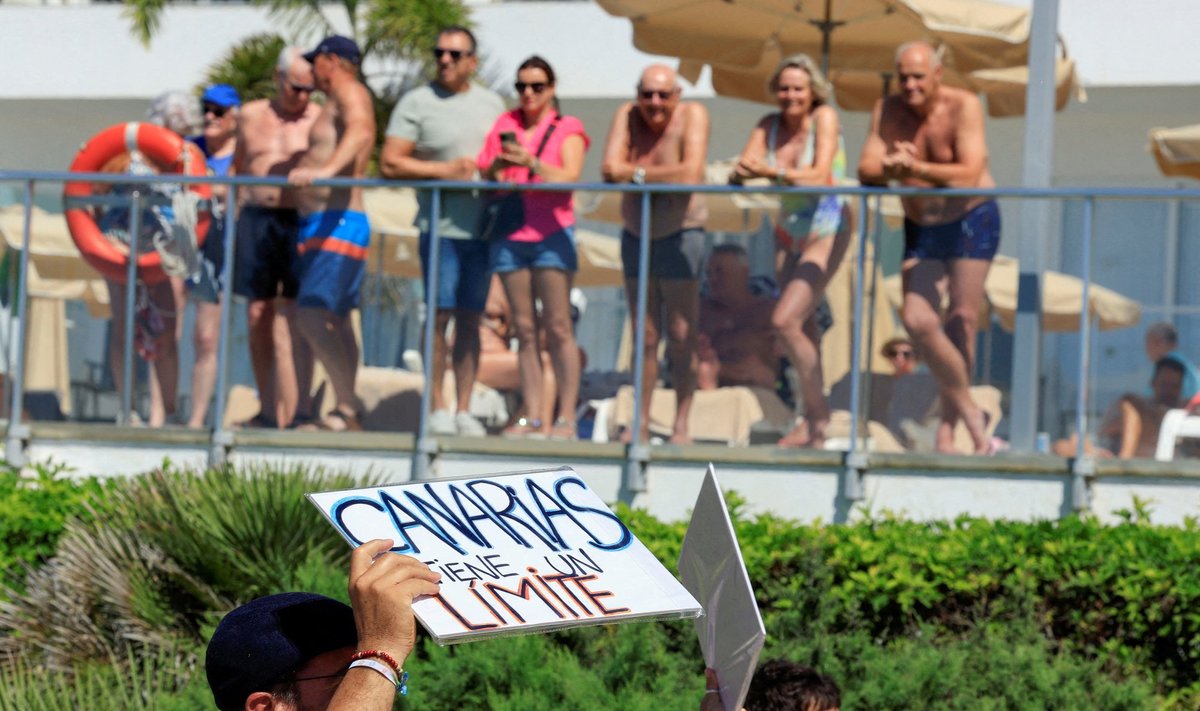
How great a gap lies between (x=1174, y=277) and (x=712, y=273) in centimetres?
201

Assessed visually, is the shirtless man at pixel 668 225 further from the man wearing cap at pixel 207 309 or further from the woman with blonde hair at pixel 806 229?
the man wearing cap at pixel 207 309

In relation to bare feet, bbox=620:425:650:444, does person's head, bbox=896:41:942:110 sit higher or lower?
higher

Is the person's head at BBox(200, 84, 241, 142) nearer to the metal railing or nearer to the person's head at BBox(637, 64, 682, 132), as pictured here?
the metal railing

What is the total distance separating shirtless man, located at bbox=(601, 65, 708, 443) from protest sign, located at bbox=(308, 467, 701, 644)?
5.01 metres

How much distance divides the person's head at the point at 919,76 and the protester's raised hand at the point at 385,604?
19.0 ft

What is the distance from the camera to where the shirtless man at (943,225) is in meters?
8.41

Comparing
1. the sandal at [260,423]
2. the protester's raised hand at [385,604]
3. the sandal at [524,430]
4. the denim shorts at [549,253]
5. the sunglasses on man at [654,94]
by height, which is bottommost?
the sandal at [260,423]

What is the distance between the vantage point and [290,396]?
931 centimetres

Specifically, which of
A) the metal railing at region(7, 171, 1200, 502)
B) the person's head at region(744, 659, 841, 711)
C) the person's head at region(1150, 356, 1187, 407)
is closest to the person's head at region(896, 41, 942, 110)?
the metal railing at region(7, 171, 1200, 502)

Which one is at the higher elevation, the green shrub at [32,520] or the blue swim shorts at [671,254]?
the blue swim shorts at [671,254]

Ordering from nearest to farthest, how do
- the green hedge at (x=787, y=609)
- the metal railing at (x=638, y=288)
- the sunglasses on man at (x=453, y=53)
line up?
the green hedge at (x=787, y=609) < the metal railing at (x=638, y=288) < the sunglasses on man at (x=453, y=53)

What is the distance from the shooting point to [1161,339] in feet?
26.9

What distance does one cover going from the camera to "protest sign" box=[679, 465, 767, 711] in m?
3.88

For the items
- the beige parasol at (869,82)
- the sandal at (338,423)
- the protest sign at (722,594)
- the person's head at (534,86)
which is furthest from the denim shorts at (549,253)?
the protest sign at (722,594)
